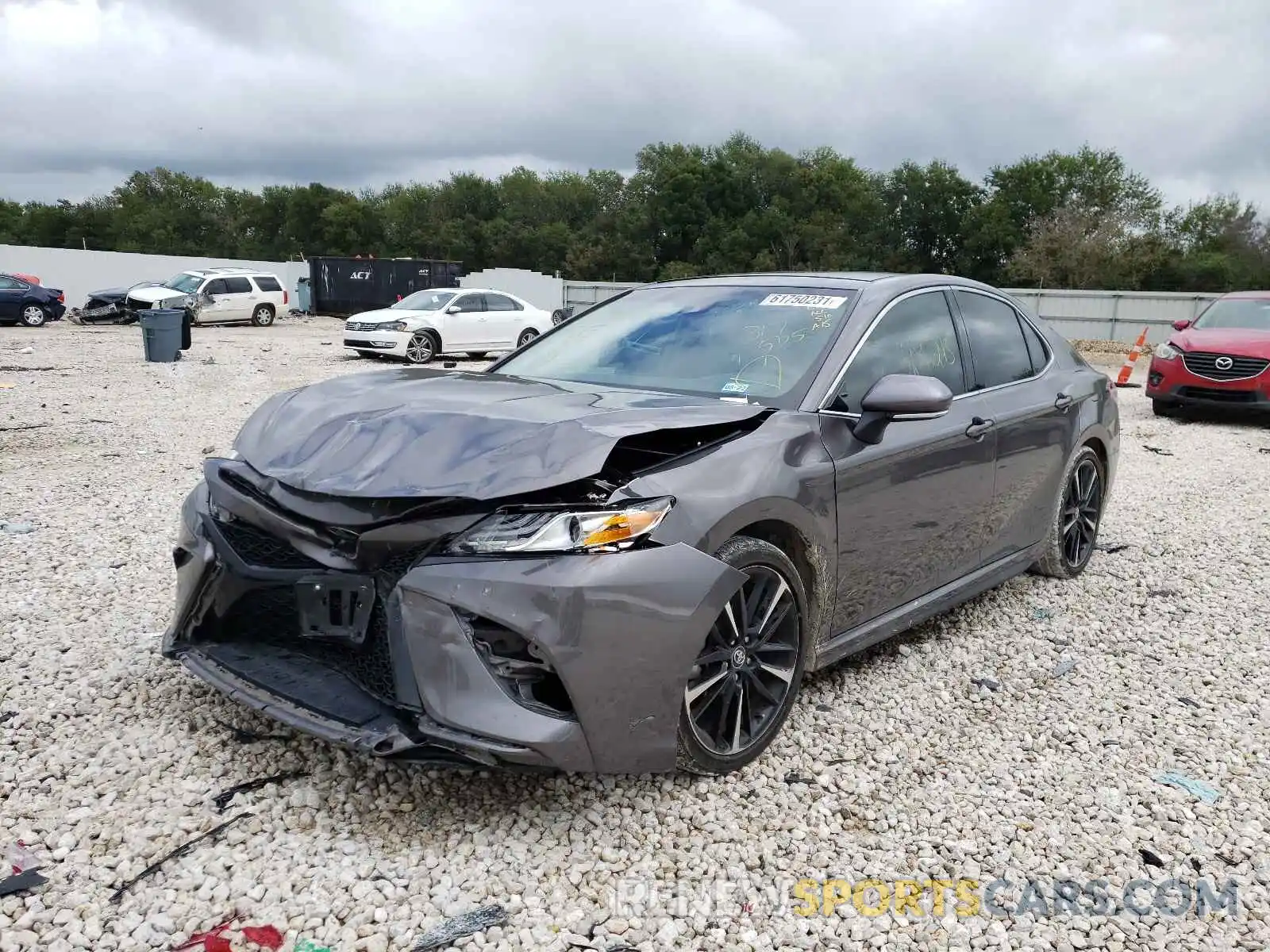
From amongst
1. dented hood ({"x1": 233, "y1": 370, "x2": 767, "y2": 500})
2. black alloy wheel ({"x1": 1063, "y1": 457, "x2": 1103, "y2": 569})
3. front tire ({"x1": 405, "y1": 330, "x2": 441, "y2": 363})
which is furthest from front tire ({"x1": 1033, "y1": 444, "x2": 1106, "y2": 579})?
front tire ({"x1": 405, "y1": 330, "x2": 441, "y2": 363})

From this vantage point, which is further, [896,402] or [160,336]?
[160,336]

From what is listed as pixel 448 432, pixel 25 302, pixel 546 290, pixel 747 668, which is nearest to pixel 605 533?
pixel 448 432

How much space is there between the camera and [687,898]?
8.51ft

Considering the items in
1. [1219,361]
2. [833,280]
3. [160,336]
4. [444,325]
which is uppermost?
[833,280]

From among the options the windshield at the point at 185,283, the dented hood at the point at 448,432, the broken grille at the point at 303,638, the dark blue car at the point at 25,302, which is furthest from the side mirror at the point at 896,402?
the windshield at the point at 185,283

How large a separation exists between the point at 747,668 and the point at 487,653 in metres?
0.93

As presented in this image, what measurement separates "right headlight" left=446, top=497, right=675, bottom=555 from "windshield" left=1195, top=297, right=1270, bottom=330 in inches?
489

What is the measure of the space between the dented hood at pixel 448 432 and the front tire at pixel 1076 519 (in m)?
2.62

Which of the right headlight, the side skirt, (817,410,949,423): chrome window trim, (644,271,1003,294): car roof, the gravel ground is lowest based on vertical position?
the gravel ground

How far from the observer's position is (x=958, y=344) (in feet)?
14.5

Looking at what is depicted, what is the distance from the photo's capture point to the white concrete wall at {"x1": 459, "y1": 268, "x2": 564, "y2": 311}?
41.7 m

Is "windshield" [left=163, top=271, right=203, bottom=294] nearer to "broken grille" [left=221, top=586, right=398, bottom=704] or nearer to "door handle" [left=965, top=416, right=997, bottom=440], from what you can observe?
"broken grille" [left=221, top=586, right=398, bottom=704]

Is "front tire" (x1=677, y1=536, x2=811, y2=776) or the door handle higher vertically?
the door handle

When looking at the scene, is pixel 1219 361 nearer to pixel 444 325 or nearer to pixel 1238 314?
pixel 1238 314
